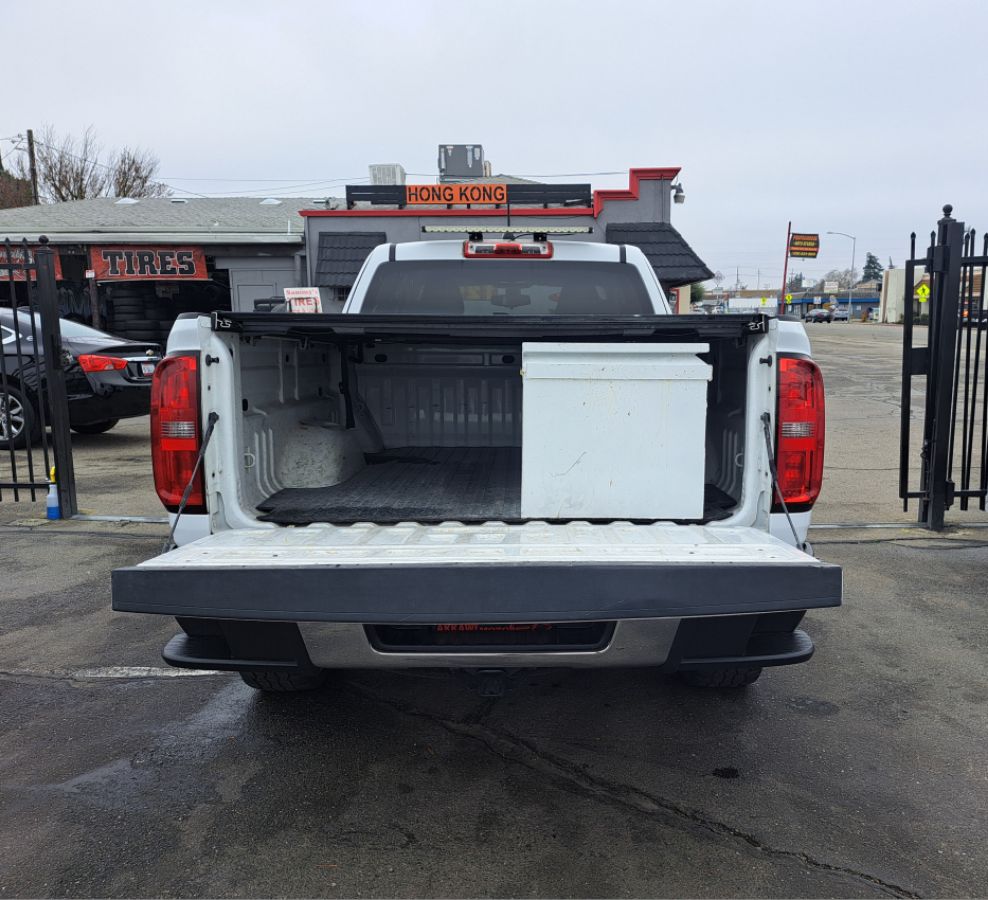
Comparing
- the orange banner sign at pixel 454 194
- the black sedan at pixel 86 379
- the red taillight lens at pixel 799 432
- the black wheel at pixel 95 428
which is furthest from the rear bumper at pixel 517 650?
the orange banner sign at pixel 454 194

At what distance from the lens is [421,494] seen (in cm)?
379

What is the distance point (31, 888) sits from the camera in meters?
2.40

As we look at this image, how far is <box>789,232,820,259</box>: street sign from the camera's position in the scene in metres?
21.2

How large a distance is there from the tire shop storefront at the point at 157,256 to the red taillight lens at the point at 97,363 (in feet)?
23.2

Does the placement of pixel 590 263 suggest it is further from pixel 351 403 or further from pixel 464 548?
pixel 464 548

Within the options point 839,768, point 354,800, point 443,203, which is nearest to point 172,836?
point 354,800

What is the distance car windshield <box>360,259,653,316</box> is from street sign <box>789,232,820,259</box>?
17789mm

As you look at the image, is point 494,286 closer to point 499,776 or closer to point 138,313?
point 499,776

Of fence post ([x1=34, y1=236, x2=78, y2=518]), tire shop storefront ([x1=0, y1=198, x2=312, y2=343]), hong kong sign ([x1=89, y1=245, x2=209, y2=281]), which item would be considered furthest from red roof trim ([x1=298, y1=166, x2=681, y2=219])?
fence post ([x1=34, y1=236, x2=78, y2=518])

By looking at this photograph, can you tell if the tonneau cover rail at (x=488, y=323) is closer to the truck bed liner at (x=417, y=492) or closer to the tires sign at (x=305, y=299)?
the truck bed liner at (x=417, y=492)

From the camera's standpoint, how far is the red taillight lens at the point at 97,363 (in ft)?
30.7

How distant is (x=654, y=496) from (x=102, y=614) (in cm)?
346

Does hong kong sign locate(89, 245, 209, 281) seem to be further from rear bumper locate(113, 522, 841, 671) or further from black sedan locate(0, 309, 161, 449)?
rear bumper locate(113, 522, 841, 671)

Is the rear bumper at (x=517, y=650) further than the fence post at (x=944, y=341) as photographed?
No
